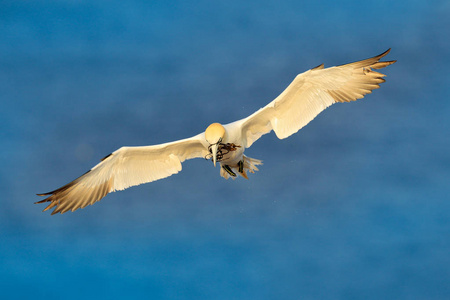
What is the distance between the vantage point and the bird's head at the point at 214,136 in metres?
12.3

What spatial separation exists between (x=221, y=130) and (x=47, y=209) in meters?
4.76

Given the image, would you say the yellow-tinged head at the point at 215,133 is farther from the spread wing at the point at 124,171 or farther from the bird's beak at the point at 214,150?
the spread wing at the point at 124,171

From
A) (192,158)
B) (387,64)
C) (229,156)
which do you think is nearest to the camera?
(387,64)

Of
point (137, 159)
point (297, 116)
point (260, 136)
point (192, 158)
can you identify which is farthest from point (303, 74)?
point (137, 159)

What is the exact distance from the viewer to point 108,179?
44.9 ft

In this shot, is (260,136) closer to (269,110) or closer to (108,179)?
(269,110)

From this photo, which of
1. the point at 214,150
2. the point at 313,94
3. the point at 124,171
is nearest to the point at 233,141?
the point at 214,150

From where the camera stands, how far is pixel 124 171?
1372cm

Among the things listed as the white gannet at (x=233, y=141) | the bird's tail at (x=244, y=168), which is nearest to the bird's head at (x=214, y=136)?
the white gannet at (x=233, y=141)

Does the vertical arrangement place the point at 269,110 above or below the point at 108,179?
above

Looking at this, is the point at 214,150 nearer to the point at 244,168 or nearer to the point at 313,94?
the point at 244,168

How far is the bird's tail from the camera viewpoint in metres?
13.9

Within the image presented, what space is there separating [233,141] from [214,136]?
0.70 metres

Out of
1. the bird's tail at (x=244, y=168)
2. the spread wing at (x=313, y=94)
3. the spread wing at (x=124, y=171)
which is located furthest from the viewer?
the bird's tail at (x=244, y=168)
